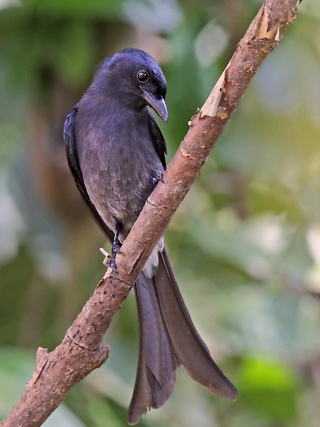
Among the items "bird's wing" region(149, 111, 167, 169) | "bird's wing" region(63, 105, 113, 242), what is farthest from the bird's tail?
"bird's wing" region(63, 105, 113, 242)

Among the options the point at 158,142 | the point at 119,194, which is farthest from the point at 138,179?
the point at 158,142

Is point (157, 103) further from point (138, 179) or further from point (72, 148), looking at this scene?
point (72, 148)

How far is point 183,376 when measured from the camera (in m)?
3.63

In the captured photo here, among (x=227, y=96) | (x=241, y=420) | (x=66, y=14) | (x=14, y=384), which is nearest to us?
(x=227, y=96)

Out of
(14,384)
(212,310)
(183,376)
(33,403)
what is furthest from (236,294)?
(33,403)

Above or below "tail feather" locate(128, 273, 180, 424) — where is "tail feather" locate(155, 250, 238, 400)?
above

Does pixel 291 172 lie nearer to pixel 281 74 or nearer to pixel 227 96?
pixel 281 74

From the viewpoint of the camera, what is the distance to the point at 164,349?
2340mm

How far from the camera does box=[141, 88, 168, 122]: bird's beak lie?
244 cm

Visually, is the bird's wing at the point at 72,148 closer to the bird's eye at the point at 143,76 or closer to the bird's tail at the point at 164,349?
the bird's eye at the point at 143,76

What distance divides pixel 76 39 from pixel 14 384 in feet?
5.50

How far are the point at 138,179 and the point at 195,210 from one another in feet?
4.17

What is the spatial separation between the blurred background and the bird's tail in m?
0.88

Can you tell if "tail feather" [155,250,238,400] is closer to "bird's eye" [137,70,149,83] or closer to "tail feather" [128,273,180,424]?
"tail feather" [128,273,180,424]
